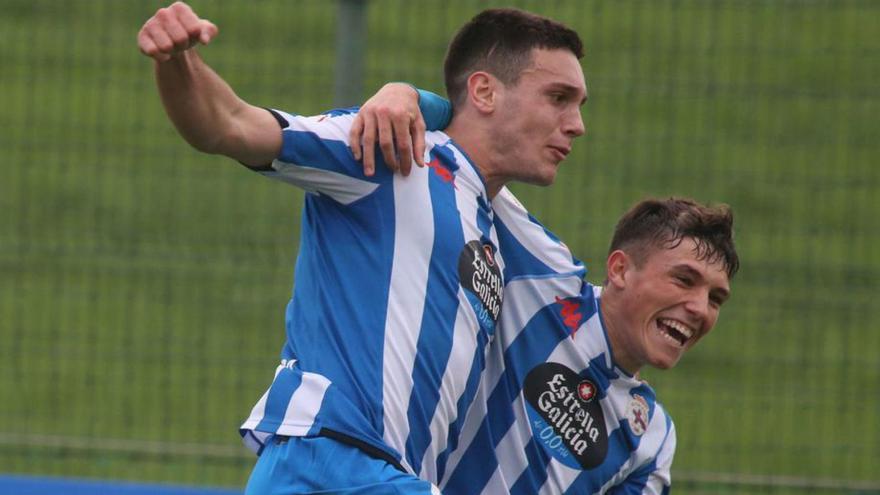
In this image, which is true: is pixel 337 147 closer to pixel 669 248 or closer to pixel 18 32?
pixel 669 248

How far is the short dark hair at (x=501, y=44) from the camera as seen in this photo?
176 inches

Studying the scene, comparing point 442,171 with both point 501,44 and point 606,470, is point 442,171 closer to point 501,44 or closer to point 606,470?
point 501,44

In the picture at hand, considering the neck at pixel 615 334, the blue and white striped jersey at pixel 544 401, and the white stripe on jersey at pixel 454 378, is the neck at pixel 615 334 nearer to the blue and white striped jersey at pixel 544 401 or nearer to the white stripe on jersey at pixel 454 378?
the blue and white striped jersey at pixel 544 401

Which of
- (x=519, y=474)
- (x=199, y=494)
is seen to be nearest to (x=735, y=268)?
(x=519, y=474)

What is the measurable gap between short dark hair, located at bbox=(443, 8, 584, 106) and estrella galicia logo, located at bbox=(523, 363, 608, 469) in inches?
31.5

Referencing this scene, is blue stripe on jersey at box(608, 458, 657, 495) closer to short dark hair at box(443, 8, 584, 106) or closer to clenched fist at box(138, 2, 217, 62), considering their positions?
short dark hair at box(443, 8, 584, 106)

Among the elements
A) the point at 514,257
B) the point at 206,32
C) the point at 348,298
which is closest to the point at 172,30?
the point at 206,32

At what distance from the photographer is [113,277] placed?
8.09 m

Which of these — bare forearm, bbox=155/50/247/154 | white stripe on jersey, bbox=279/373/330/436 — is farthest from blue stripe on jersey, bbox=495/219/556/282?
bare forearm, bbox=155/50/247/154

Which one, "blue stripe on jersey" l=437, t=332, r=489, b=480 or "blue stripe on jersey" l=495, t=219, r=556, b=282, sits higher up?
"blue stripe on jersey" l=495, t=219, r=556, b=282

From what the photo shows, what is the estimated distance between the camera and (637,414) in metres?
4.79

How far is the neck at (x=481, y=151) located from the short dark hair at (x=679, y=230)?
19.4 inches

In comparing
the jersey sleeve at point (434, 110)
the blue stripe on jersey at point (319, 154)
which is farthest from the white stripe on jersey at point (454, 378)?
the jersey sleeve at point (434, 110)

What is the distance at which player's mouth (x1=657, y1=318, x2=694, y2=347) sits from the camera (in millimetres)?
4617
